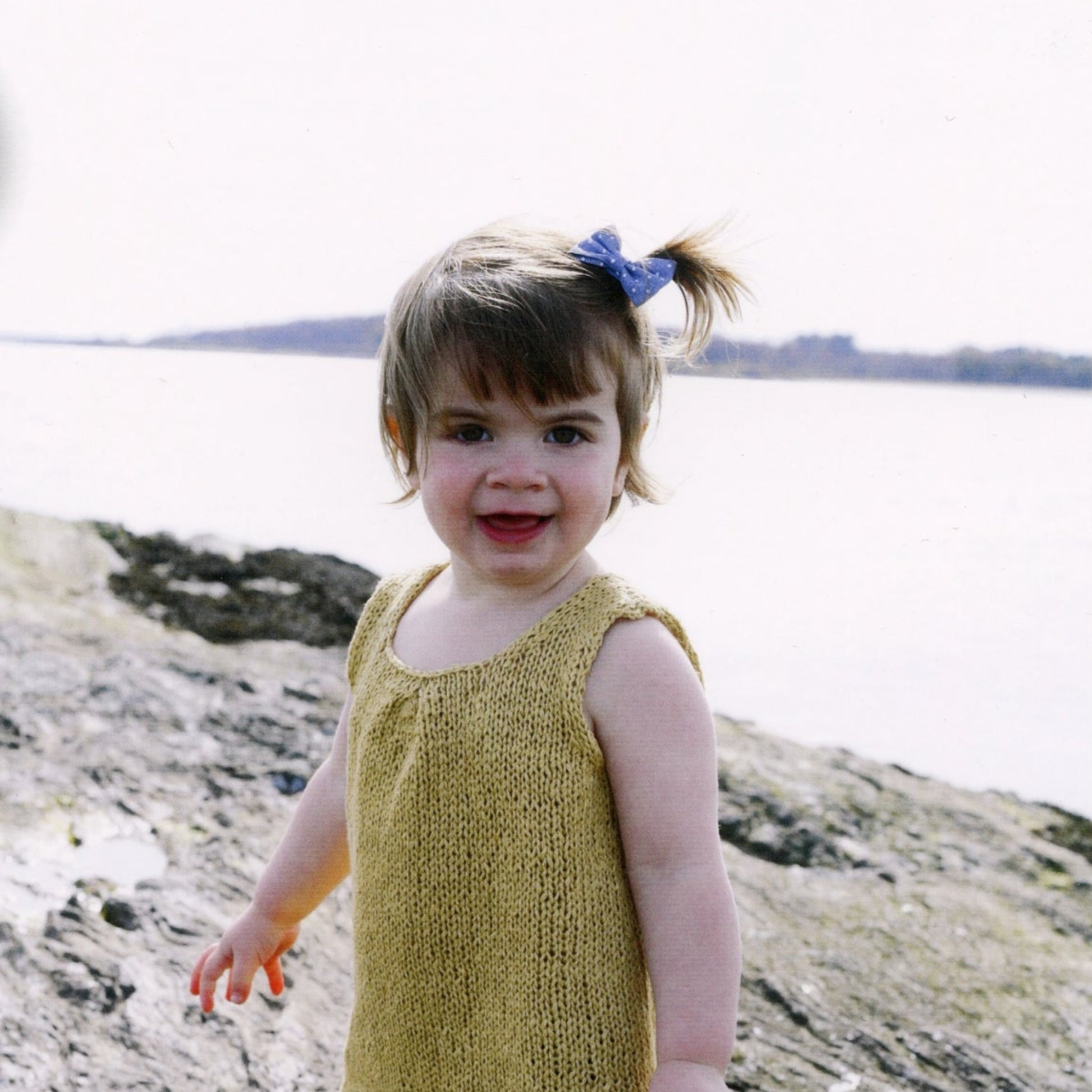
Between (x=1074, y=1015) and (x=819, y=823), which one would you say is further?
(x=819, y=823)

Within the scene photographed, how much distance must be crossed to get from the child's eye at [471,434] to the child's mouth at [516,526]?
0.08 meters

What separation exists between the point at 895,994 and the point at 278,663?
1.38 metres

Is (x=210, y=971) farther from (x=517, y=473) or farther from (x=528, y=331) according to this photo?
(x=528, y=331)

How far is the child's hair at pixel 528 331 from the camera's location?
3.77ft

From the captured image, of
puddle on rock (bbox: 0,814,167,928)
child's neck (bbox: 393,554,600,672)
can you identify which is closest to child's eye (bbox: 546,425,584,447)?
child's neck (bbox: 393,554,600,672)

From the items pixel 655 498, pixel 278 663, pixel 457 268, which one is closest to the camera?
pixel 457 268

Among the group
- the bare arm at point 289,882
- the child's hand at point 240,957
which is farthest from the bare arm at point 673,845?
the child's hand at point 240,957

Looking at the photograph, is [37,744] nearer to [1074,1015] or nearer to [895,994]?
[895,994]

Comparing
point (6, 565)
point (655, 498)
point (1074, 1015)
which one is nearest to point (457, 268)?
point (655, 498)

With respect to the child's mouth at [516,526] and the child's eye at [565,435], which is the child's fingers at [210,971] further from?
the child's eye at [565,435]

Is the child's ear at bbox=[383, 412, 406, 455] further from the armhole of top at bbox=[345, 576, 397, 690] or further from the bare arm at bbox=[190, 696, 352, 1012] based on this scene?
the bare arm at bbox=[190, 696, 352, 1012]

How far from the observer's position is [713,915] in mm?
1082

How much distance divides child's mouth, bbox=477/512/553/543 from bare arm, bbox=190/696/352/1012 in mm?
384

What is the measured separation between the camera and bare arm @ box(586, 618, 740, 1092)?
107 centimetres
